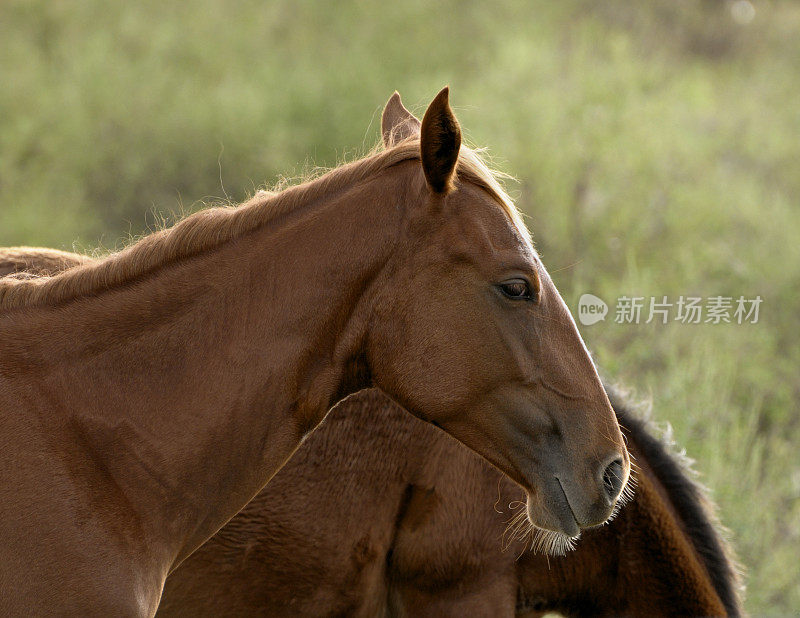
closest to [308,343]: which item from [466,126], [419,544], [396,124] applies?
[396,124]

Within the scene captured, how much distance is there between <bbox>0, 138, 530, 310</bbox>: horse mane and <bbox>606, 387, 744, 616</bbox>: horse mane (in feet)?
5.46

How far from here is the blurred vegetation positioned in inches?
490

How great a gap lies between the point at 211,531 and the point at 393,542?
1160 millimetres

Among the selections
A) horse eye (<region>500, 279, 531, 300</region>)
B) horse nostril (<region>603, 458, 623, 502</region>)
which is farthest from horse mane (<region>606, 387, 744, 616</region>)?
horse eye (<region>500, 279, 531, 300</region>)

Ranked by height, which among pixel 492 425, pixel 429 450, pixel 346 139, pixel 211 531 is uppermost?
pixel 492 425

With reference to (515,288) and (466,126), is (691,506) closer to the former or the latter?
(515,288)

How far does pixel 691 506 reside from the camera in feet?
12.7

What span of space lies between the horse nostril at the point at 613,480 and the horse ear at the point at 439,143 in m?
0.88

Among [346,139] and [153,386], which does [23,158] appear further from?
[153,386]

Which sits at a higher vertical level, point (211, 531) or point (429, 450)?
point (211, 531)

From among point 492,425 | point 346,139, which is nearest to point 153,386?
point 492,425

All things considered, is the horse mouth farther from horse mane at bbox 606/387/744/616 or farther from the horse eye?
horse mane at bbox 606/387/744/616

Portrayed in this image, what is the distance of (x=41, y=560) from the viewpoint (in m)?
2.16

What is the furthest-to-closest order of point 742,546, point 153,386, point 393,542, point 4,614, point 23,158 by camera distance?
1. point 23,158
2. point 742,546
3. point 393,542
4. point 153,386
5. point 4,614
